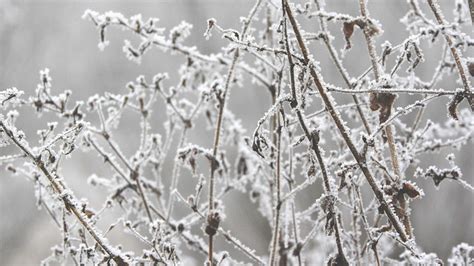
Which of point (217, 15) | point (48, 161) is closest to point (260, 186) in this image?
point (48, 161)

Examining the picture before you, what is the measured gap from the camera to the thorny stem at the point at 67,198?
1.13 meters

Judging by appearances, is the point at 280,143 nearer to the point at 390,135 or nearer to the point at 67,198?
the point at 390,135

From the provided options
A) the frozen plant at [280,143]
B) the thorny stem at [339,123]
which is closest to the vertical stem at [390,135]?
the frozen plant at [280,143]

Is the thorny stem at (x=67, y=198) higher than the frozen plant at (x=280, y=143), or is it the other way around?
the frozen plant at (x=280, y=143)

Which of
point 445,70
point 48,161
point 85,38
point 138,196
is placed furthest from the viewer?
point 85,38

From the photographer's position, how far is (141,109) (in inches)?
72.5

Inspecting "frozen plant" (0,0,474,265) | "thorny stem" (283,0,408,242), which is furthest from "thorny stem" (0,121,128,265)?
"thorny stem" (283,0,408,242)

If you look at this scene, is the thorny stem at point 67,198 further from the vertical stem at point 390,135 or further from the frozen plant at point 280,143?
the vertical stem at point 390,135

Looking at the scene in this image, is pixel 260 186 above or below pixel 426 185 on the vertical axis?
below

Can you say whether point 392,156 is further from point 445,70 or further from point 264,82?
point 264,82

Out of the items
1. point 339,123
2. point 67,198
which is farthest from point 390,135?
point 67,198

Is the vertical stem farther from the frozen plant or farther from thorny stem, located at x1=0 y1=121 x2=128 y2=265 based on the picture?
thorny stem, located at x1=0 y1=121 x2=128 y2=265

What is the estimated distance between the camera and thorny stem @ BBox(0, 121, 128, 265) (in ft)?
3.70

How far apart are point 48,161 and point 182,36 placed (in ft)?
2.28
